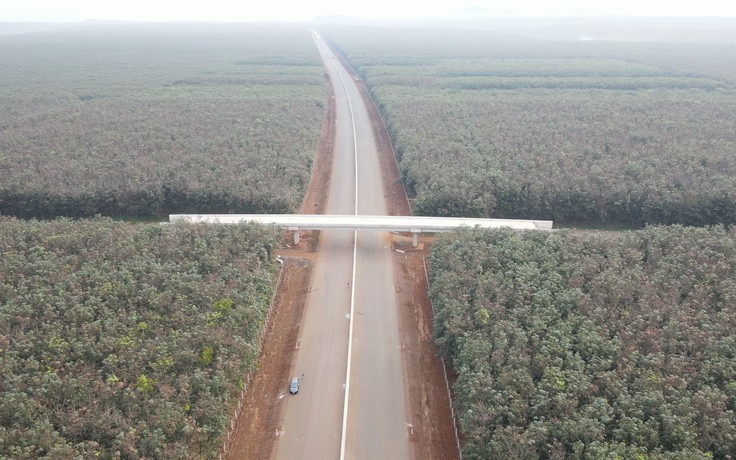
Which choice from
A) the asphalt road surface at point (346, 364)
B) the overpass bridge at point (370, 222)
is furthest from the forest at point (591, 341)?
the overpass bridge at point (370, 222)

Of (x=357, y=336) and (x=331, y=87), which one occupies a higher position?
(x=331, y=87)

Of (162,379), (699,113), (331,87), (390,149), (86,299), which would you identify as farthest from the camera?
(331,87)

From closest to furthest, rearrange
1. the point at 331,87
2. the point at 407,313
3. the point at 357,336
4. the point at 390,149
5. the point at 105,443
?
the point at 105,443
the point at 357,336
the point at 407,313
the point at 390,149
the point at 331,87

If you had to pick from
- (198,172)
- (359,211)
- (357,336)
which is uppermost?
(198,172)

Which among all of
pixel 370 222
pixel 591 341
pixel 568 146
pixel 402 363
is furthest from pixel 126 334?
pixel 568 146

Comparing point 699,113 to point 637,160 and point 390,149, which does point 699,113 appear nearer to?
point 637,160

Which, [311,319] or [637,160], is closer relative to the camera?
[311,319]

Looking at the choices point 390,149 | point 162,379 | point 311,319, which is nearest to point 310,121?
point 390,149

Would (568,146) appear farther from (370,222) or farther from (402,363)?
(402,363)
